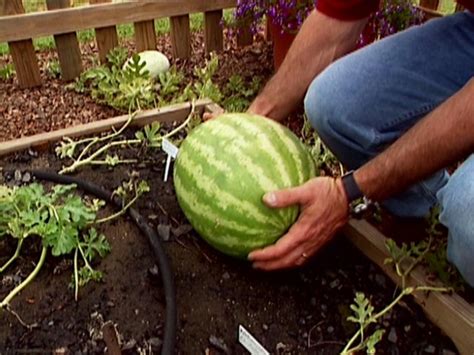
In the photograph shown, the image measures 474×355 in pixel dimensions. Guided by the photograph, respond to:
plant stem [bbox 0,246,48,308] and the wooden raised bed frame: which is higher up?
plant stem [bbox 0,246,48,308]

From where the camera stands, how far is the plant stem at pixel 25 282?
1.58 metres

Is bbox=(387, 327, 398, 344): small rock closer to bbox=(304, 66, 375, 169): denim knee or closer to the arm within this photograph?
the arm

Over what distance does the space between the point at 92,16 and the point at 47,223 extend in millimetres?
1799

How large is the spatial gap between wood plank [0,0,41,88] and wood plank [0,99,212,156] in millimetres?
929

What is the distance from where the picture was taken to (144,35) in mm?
3424

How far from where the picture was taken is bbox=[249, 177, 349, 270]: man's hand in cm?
151

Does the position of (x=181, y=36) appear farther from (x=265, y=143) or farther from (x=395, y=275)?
(x=395, y=275)

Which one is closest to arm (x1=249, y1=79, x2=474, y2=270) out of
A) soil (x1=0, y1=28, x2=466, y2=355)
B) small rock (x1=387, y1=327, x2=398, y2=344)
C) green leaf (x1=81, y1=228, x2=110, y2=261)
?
soil (x1=0, y1=28, x2=466, y2=355)

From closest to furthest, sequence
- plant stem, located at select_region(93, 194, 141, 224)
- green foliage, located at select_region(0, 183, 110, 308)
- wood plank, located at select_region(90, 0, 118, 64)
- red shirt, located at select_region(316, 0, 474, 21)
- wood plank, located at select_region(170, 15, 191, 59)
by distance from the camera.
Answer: green foliage, located at select_region(0, 183, 110, 308) < plant stem, located at select_region(93, 194, 141, 224) < red shirt, located at select_region(316, 0, 474, 21) < wood plank, located at select_region(90, 0, 118, 64) < wood plank, located at select_region(170, 15, 191, 59)

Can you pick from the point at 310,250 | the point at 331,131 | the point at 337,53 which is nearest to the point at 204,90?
the point at 337,53

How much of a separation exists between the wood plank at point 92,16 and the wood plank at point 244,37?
24 centimetres

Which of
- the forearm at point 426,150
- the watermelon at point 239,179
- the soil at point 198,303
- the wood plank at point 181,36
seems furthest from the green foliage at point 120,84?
the forearm at point 426,150

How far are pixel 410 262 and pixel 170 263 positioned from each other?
0.73m

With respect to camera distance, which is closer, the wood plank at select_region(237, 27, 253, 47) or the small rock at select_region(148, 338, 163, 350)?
the small rock at select_region(148, 338, 163, 350)
